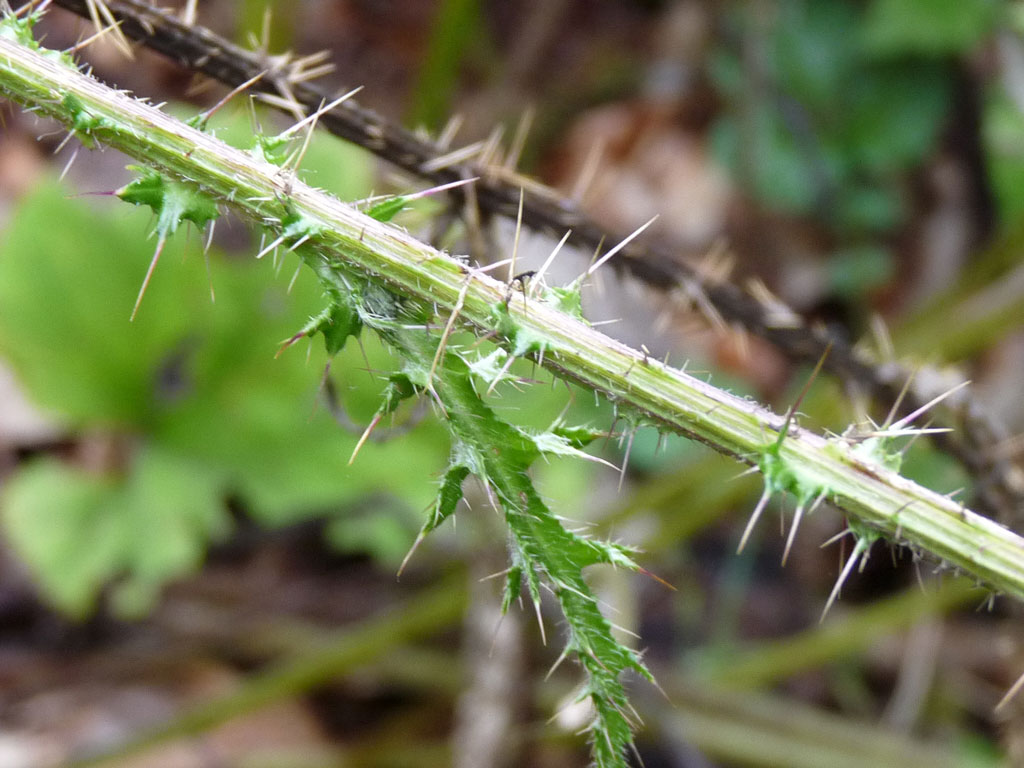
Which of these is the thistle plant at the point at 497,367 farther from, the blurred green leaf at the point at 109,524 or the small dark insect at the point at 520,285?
the blurred green leaf at the point at 109,524

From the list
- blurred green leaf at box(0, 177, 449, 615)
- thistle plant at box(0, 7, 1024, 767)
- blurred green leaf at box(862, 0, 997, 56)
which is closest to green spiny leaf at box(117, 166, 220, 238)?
thistle plant at box(0, 7, 1024, 767)

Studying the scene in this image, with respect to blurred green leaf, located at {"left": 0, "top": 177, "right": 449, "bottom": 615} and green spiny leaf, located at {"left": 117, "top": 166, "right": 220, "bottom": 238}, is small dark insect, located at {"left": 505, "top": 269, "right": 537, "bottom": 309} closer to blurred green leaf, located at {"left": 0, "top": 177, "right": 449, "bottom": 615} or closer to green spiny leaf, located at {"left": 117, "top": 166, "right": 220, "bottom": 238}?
green spiny leaf, located at {"left": 117, "top": 166, "right": 220, "bottom": 238}

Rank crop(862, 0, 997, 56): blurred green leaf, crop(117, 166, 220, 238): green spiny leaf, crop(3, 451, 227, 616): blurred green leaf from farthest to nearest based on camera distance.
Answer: crop(862, 0, 997, 56): blurred green leaf < crop(3, 451, 227, 616): blurred green leaf < crop(117, 166, 220, 238): green spiny leaf

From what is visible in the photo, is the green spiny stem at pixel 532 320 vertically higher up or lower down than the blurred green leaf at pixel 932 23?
lower down

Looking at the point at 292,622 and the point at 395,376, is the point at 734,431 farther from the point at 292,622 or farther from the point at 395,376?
the point at 292,622

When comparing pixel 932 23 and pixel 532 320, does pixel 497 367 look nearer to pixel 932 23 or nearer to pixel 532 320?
pixel 532 320

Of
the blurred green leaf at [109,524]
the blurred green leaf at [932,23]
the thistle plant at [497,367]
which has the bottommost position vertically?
the blurred green leaf at [109,524]

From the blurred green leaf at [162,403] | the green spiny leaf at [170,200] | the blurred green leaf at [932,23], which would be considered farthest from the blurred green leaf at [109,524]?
the blurred green leaf at [932,23]

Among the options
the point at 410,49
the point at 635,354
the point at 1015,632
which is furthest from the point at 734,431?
the point at 410,49

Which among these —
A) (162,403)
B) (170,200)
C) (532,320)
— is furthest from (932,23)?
(170,200)
